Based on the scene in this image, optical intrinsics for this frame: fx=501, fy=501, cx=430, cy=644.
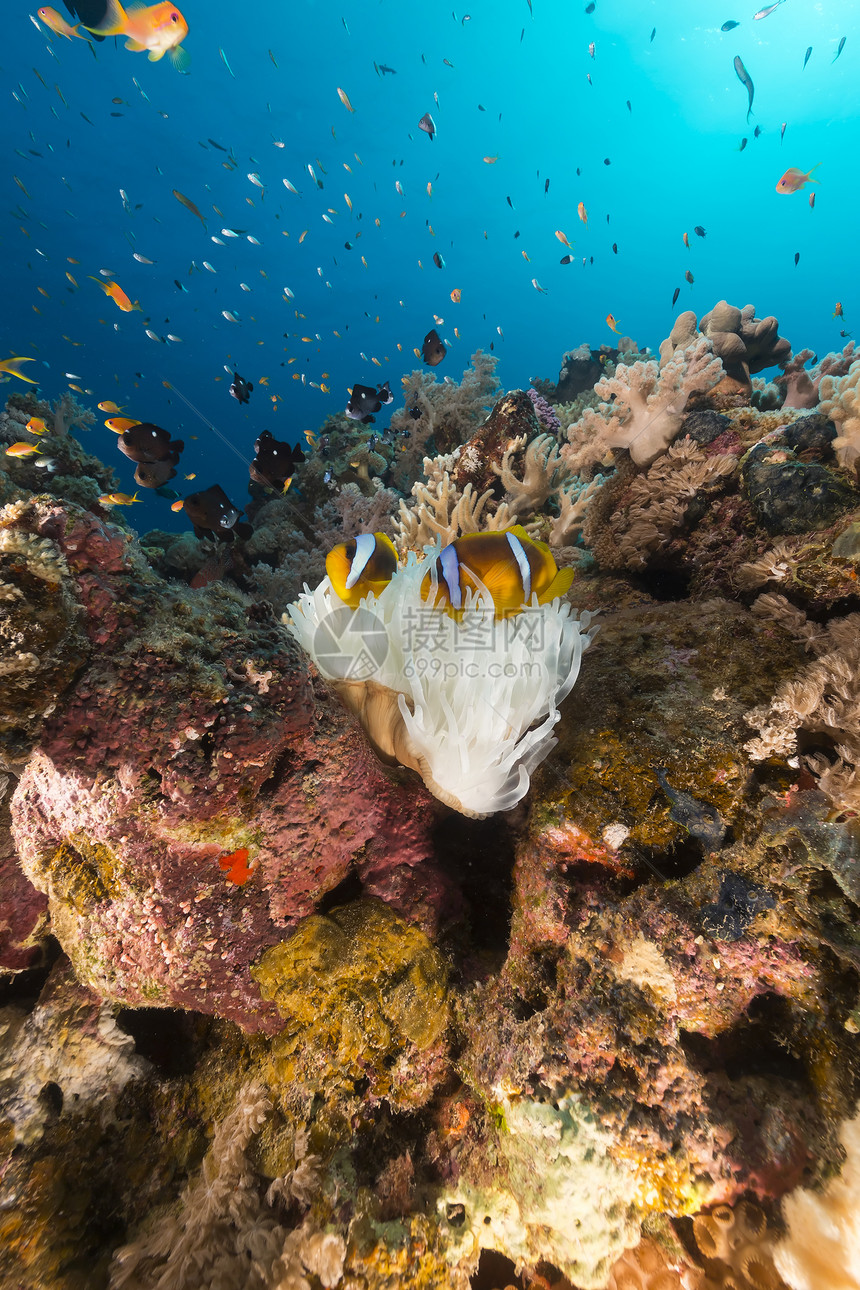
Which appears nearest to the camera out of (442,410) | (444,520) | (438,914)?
(438,914)

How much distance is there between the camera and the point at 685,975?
1503 mm

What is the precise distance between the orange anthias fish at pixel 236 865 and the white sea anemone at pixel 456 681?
2.19ft

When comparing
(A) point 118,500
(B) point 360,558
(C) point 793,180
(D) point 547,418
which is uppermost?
(C) point 793,180

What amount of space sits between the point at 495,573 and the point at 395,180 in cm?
3239

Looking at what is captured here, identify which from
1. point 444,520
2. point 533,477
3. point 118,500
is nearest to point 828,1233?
point 444,520

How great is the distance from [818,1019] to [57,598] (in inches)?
102

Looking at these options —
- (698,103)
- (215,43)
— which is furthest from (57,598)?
(698,103)

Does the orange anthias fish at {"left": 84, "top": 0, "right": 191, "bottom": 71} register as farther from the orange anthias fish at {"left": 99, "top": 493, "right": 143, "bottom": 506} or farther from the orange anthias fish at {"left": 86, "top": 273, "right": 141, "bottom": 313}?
the orange anthias fish at {"left": 99, "top": 493, "right": 143, "bottom": 506}

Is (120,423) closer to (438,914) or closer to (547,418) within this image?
(547,418)

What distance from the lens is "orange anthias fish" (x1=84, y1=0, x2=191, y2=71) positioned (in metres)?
5.49

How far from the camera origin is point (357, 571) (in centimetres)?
251

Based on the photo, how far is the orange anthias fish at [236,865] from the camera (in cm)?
172
